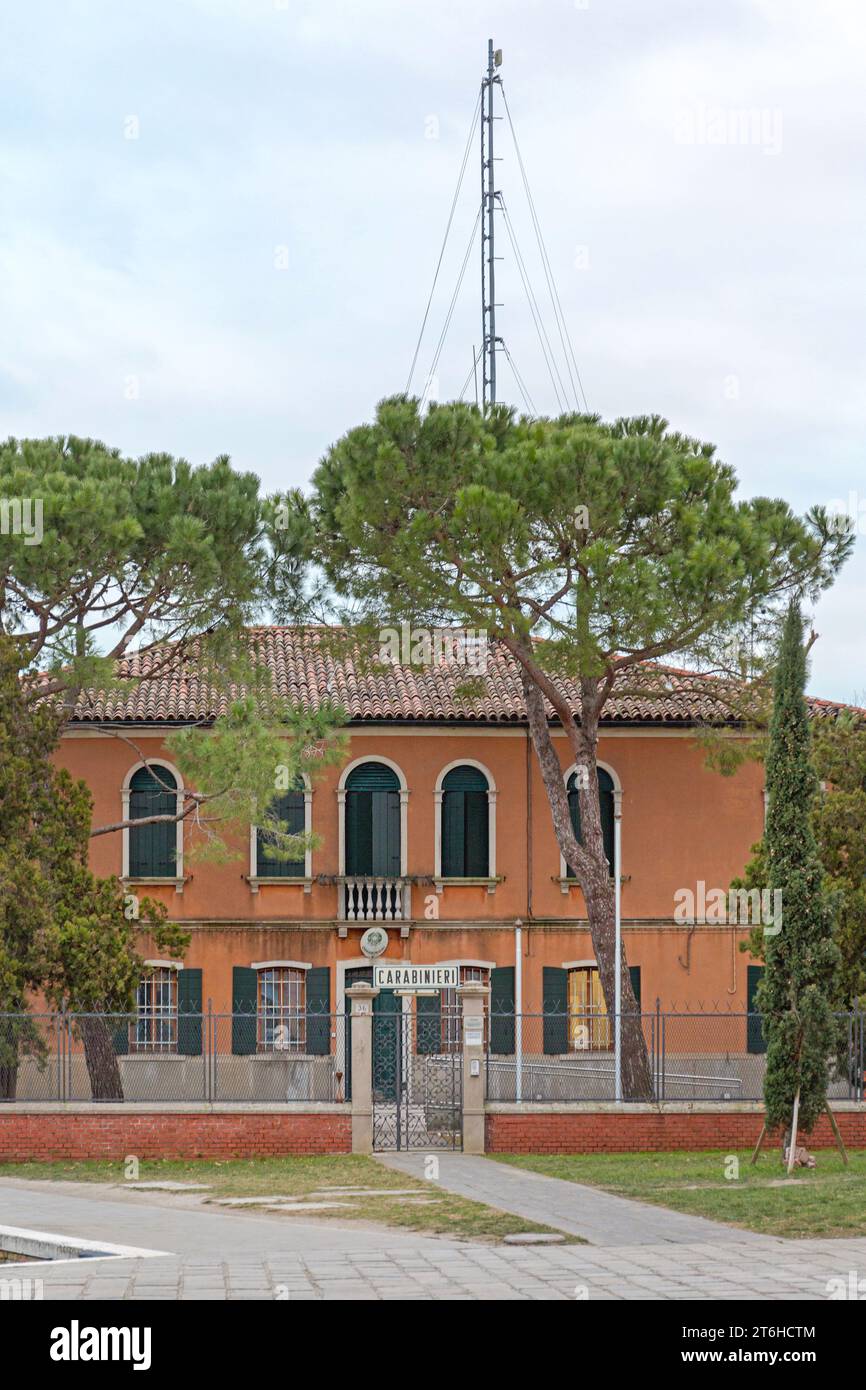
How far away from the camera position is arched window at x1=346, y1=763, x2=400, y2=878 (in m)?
33.4

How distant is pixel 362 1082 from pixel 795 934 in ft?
21.5

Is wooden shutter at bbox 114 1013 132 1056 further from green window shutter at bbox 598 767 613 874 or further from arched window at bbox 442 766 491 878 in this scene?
green window shutter at bbox 598 767 613 874

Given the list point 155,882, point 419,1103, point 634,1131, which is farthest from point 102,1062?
point 155,882

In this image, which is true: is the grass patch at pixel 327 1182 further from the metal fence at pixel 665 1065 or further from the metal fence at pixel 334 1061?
the metal fence at pixel 665 1065

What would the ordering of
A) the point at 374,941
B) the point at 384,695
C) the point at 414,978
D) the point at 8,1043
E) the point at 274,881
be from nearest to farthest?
the point at 8,1043, the point at 414,978, the point at 374,941, the point at 274,881, the point at 384,695

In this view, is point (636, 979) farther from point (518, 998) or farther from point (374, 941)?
point (374, 941)

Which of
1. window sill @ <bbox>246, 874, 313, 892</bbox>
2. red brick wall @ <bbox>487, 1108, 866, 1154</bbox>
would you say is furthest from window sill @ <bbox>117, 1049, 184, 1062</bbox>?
red brick wall @ <bbox>487, 1108, 866, 1154</bbox>

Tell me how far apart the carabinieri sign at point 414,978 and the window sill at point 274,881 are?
7568 mm

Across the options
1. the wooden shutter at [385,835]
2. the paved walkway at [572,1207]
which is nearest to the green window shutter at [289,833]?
the wooden shutter at [385,835]

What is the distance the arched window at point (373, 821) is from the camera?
33438 millimetres

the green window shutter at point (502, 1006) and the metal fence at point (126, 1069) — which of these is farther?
the green window shutter at point (502, 1006)

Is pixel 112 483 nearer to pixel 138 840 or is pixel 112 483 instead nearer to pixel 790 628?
pixel 138 840

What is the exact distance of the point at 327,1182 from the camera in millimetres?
19469
